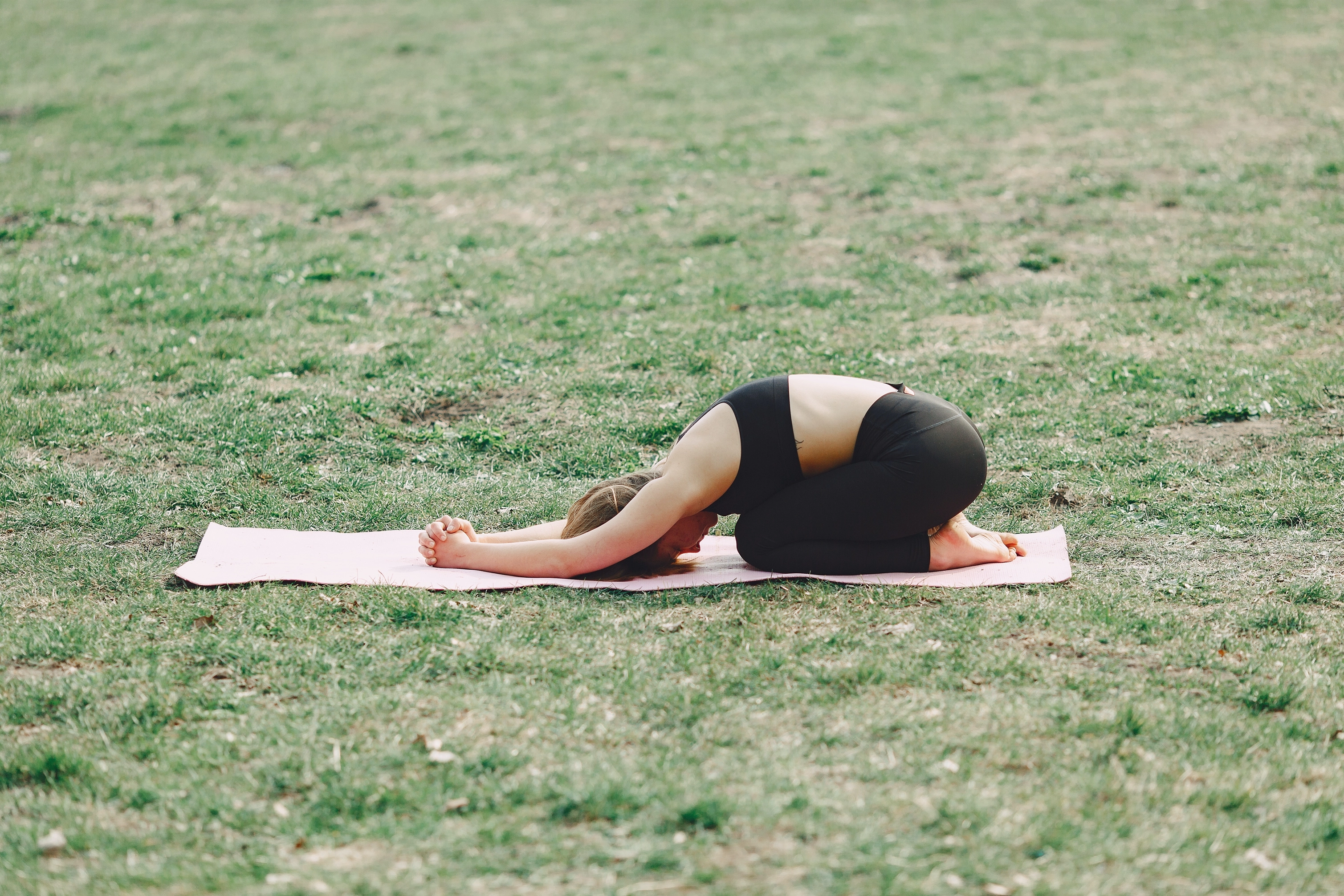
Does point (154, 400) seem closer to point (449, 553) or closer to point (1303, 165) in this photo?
point (449, 553)

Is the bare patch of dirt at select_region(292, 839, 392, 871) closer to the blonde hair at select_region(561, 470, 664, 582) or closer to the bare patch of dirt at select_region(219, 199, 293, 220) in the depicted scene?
the blonde hair at select_region(561, 470, 664, 582)

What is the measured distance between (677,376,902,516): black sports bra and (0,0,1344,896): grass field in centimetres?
44

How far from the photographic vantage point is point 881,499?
16.7 ft

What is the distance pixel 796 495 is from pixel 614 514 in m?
0.79

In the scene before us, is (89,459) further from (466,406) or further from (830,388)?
(830,388)

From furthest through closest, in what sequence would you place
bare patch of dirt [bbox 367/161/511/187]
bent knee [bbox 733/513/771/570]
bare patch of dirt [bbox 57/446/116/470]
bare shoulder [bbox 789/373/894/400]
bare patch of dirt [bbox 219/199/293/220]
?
bare patch of dirt [bbox 367/161/511/187], bare patch of dirt [bbox 219/199/293/220], bare patch of dirt [bbox 57/446/116/470], bent knee [bbox 733/513/771/570], bare shoulder [bbox 789/373/894/400]

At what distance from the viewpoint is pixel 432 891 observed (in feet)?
10.4

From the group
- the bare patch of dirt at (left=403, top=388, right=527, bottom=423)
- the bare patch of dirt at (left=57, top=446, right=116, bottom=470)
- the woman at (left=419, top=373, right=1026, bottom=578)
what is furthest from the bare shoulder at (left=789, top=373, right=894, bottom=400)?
the bare patch of dirt at (left=57, top=446, right=116, bottom=470)

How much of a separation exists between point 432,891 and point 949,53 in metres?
15.8

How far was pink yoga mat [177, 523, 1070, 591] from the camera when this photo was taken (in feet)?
16.8

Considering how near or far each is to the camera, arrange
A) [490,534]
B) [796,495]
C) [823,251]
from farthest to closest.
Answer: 1. [823,251]
2. [490,534]
3. [796,495]

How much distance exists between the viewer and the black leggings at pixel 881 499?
505 centimetres

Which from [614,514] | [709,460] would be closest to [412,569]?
[614,514]

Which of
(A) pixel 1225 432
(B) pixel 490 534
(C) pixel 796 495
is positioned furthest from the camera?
(A) pixel 1225 432
